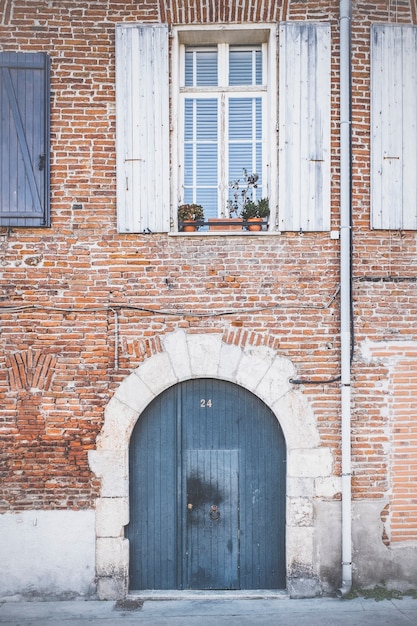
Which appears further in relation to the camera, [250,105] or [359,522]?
[250,105]

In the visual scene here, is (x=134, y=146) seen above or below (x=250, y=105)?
below

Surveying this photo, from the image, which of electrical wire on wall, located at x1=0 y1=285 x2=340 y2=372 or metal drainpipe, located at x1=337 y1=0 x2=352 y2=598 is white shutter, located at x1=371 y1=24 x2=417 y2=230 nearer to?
metal drainpipe, located at x1=337 y1=0 x2=352 y2=598

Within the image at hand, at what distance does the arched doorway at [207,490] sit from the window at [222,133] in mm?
2134

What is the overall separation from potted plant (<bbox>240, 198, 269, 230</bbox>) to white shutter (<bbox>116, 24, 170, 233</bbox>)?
854mm

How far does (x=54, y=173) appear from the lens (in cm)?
596

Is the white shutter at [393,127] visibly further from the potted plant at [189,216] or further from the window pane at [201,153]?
the potted plant at [189,216]

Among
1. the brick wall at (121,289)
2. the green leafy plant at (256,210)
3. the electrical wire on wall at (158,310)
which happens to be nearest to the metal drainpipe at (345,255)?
the brick wall at (121,289)

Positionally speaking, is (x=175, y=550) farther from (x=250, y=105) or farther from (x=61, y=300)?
(x=250, y=105)

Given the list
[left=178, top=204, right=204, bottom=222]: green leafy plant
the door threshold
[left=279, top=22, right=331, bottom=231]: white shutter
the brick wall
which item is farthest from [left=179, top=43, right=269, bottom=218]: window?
the door threshold

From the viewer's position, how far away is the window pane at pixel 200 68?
630 centimetres

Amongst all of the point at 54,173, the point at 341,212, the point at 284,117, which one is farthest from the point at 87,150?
the point at 341,212

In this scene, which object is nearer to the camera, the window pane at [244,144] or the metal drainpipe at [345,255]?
the metal drainpipe at [345,255]

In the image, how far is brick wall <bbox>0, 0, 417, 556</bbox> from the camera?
5891 millimetres

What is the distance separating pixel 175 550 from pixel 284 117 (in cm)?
482
